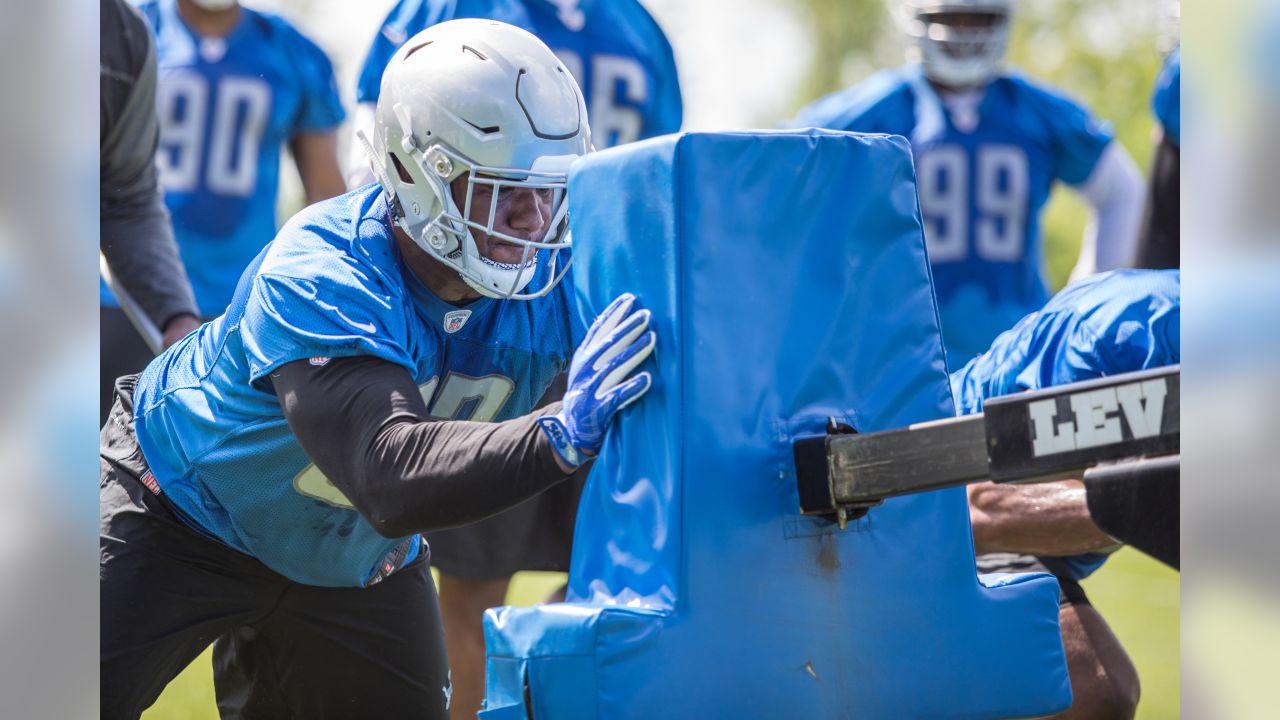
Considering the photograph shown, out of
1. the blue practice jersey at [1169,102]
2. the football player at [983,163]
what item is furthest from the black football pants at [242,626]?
the blue practice jersey at [1169,102]

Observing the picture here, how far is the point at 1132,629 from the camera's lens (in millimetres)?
6090

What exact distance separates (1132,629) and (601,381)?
4586 mm

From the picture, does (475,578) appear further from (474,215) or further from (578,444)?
(578,444)

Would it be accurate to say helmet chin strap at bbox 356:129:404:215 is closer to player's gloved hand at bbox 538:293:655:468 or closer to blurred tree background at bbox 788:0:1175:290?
player's gloved hand at bbox 538:293:655:468

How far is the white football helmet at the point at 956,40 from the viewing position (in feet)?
20.2

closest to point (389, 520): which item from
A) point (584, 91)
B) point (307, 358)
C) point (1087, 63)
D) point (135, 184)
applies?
point (307, 358)

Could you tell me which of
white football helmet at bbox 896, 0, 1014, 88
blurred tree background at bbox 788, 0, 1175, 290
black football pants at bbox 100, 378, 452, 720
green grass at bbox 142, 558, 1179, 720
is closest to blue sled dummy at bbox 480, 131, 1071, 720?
black football pants at bbox 100, 378, 452, 720

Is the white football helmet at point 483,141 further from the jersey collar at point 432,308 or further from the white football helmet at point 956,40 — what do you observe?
the white football helmet at point 956,40

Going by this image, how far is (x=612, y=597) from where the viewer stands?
201 cm

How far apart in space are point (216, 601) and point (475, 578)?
53.9 inches

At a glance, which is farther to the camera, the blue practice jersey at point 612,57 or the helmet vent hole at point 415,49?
the blue practice jersey at point 612,57

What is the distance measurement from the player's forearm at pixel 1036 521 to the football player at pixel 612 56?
176 cm

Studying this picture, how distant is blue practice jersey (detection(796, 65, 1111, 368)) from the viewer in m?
5.81
